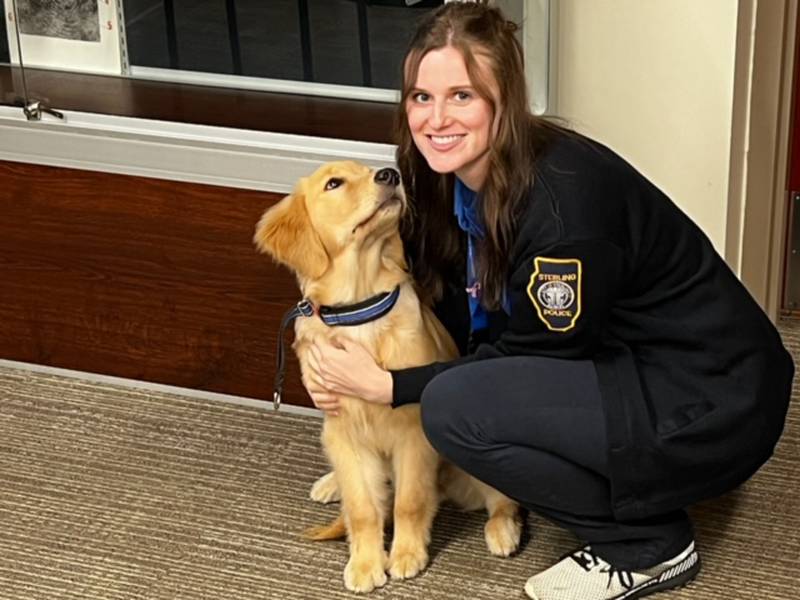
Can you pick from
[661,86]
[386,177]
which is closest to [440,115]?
[386,177]

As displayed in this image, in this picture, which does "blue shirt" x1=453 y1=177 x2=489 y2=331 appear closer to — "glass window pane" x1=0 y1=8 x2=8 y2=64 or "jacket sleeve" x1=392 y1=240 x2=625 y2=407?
"jacket sleeve" x1=392 y1=240 x2=625 y2=407

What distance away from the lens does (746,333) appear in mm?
2020

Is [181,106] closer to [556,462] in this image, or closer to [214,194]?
[214,194]

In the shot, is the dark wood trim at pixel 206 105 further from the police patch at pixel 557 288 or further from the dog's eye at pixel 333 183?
the police patch at pixel 557 288

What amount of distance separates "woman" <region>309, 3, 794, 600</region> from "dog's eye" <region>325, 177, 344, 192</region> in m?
0.11

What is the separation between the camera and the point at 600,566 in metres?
2.05

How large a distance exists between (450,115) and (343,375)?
15.9 inches

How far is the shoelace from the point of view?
203 cm

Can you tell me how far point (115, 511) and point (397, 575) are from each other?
500 mm

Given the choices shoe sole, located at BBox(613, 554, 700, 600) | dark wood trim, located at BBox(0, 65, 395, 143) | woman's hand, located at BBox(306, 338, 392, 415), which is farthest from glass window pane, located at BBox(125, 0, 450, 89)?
shoe sole, located at BBox(613, 554, 700, 600)

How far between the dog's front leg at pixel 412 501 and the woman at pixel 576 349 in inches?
4.0

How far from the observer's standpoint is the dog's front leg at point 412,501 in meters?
2.11

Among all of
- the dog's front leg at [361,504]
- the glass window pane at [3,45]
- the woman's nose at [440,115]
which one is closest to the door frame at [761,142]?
the woman's nose at [440,115]

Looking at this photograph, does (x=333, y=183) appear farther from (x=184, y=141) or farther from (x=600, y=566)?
(x=600, y=566)
